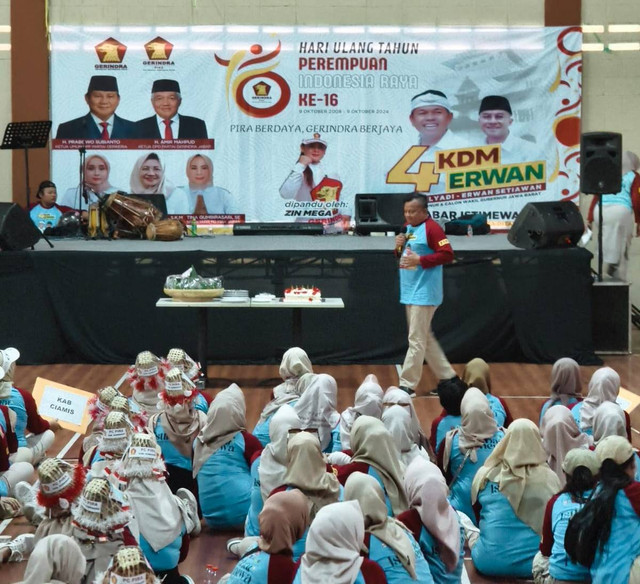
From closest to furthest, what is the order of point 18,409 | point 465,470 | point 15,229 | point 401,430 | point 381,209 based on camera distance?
1. point 401,430
2. point 465,470
3. point 18,409
4. point 15,229
5. point 381,209

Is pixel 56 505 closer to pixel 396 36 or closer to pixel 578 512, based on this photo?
pixel 578 512

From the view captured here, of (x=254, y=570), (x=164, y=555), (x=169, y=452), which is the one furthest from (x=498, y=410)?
(x=254, y=570)

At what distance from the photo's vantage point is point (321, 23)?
1424cm

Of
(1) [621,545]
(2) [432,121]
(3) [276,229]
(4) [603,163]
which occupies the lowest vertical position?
(1) [621,545]

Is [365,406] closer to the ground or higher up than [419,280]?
closer to the ground

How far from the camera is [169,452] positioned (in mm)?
6000

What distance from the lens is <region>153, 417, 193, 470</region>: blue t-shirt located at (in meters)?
5.95

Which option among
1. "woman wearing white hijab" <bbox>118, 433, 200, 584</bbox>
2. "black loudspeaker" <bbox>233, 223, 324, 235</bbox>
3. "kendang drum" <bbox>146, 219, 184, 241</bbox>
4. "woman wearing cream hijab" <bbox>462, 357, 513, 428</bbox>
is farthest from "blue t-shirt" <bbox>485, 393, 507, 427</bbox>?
"black loudspeaker" <bbox>233, 223, 324, 235</bbox>

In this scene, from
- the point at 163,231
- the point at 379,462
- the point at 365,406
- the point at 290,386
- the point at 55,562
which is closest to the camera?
the point at 55,562

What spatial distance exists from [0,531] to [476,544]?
2535 mm

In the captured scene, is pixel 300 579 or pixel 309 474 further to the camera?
pixel 309 474

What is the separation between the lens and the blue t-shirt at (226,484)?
19.1 ft

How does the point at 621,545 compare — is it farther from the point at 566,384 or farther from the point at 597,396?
the point at 566,384

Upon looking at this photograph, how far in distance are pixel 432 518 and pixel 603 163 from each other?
785 centimetres
